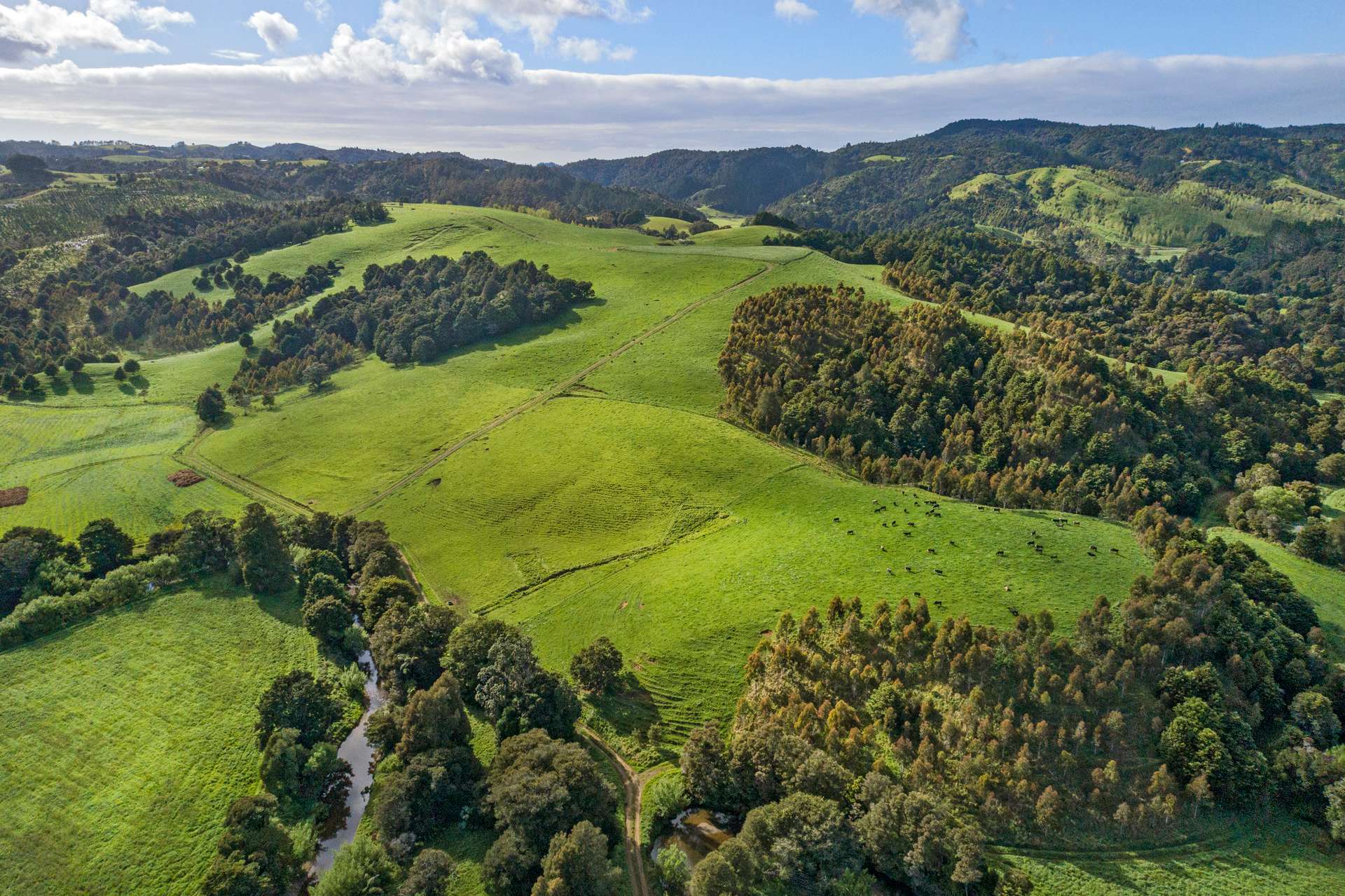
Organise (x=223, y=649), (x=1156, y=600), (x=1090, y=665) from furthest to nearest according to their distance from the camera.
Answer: (x=223, y=649), (x=1156, y=600), (x=1090, y=665)

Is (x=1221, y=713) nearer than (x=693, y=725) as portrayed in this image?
Yes

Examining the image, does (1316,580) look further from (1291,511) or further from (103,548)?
(103,548)

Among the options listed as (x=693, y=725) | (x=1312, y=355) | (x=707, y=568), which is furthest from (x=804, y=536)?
(x=1312, y=355)

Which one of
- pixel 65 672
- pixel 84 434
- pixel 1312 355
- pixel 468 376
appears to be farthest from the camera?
pixel 1312 355

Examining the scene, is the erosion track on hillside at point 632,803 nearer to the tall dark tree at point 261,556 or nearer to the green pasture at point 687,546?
the green pasture at point 687,546

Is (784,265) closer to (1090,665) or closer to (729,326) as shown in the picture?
(729,326)

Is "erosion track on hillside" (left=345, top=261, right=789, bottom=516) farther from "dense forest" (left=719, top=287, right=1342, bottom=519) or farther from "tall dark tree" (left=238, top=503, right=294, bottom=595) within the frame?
"dense forest" (left=719, top=287, right=1342, bottom=519)
